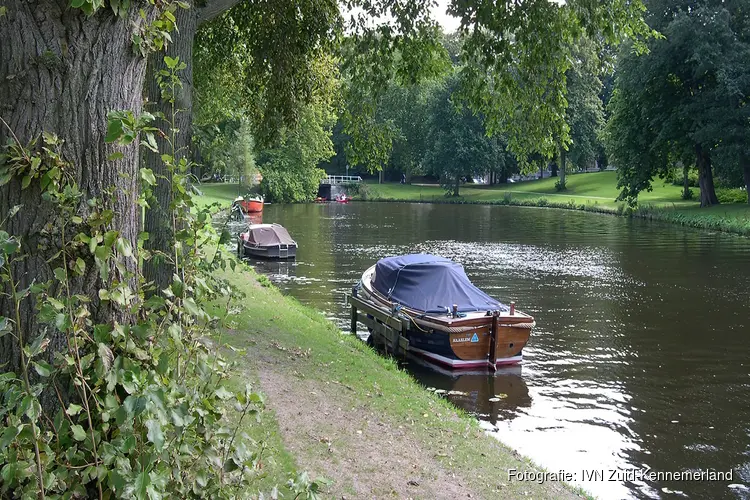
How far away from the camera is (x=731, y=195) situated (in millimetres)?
53562

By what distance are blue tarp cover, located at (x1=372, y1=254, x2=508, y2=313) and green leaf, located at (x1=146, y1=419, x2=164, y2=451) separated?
47.6 ft

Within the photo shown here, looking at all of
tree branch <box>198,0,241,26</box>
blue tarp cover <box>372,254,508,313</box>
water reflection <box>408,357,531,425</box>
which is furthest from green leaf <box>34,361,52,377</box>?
blue tarp cover <box>372,254,508,313</box>

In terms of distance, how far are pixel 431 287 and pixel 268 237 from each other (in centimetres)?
1700

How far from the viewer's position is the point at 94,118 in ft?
10.3

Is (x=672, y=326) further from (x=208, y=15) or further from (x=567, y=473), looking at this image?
(x=208, y=15)

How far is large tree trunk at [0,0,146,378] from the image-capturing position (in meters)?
3.00

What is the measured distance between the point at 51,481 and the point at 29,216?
1.11 m

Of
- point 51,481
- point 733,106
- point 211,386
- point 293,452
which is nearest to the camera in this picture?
point 51,481

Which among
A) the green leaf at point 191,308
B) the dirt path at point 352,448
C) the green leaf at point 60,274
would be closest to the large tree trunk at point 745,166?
the dirt path at point 352,448

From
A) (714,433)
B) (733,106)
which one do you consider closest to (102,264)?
(714,433)

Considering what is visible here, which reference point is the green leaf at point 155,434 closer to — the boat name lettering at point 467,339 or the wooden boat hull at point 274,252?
the boat name lettering at point 467,339

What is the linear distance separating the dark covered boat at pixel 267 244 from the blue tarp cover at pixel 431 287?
14401mm

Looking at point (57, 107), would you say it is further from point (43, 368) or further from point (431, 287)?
point (431, 287)

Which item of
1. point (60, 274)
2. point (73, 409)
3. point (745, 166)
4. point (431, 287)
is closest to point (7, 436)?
point (73, 409)
